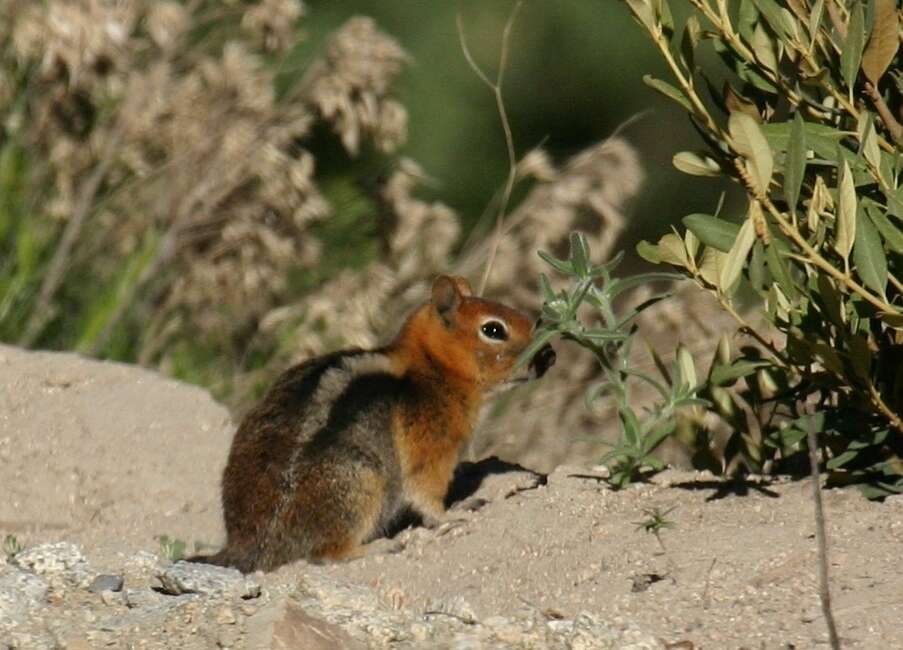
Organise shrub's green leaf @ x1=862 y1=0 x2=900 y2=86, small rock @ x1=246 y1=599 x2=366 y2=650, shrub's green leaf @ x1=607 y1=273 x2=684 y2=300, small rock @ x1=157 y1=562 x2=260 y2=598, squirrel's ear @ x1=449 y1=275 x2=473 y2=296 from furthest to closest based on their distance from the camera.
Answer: squirrel's ear @ x1=449 y1=275 x2=473 y2=296, shrub's green leaf @ x1=607 y1=273 x2=684 y2=300, shrub's green leaf @ x1=862 y1=0 x2=900 y2=86, small rock @ x1=157 y1=562 x2=260 y2=598, small rock @ x1=246 y1=599 x2=366 y2=650

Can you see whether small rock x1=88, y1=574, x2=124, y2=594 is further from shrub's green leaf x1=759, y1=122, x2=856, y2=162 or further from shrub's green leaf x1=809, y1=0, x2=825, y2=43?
shrub's green leaf x1=809, y1=0, x2=825, y2=43

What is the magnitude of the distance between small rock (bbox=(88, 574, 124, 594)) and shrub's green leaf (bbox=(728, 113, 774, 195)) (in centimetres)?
187

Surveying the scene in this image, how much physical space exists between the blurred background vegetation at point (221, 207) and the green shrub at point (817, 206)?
8.90ft

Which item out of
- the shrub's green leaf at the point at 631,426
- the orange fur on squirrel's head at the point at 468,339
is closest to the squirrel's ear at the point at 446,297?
the orange fur on squirrel's head at the point at 468,339

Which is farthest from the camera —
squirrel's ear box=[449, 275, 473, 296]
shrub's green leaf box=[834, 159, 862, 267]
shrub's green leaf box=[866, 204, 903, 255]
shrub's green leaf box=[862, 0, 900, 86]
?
squirrel's ear box=[449, 275, 473, 296]

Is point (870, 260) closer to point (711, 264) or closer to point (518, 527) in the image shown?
point (711, 264)

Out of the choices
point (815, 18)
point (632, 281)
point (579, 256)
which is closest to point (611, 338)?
point (632, 281)

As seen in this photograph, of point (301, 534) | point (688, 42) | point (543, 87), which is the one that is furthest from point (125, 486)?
point (543, 87)

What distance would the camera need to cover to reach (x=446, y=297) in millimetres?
6555

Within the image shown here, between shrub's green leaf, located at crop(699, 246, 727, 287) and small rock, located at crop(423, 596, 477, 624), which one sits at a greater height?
shrub's green leaf, located at crop(699, 246, 727, 287)

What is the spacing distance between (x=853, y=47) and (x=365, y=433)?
2.09m

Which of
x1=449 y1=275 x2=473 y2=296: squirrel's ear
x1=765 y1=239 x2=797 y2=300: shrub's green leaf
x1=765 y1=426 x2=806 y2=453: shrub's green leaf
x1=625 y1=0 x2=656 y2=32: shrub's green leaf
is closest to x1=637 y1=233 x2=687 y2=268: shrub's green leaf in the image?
x1=765 y1=239 x2=797 y2=300: shrub's green leaf

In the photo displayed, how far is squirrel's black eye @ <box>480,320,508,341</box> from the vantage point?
259 inches

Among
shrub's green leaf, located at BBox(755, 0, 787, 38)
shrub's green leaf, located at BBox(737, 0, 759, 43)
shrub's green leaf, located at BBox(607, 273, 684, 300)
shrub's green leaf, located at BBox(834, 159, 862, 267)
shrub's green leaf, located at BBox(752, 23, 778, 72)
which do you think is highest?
shrub's green leaf, located at BBox(755, 0, 787, 38)
